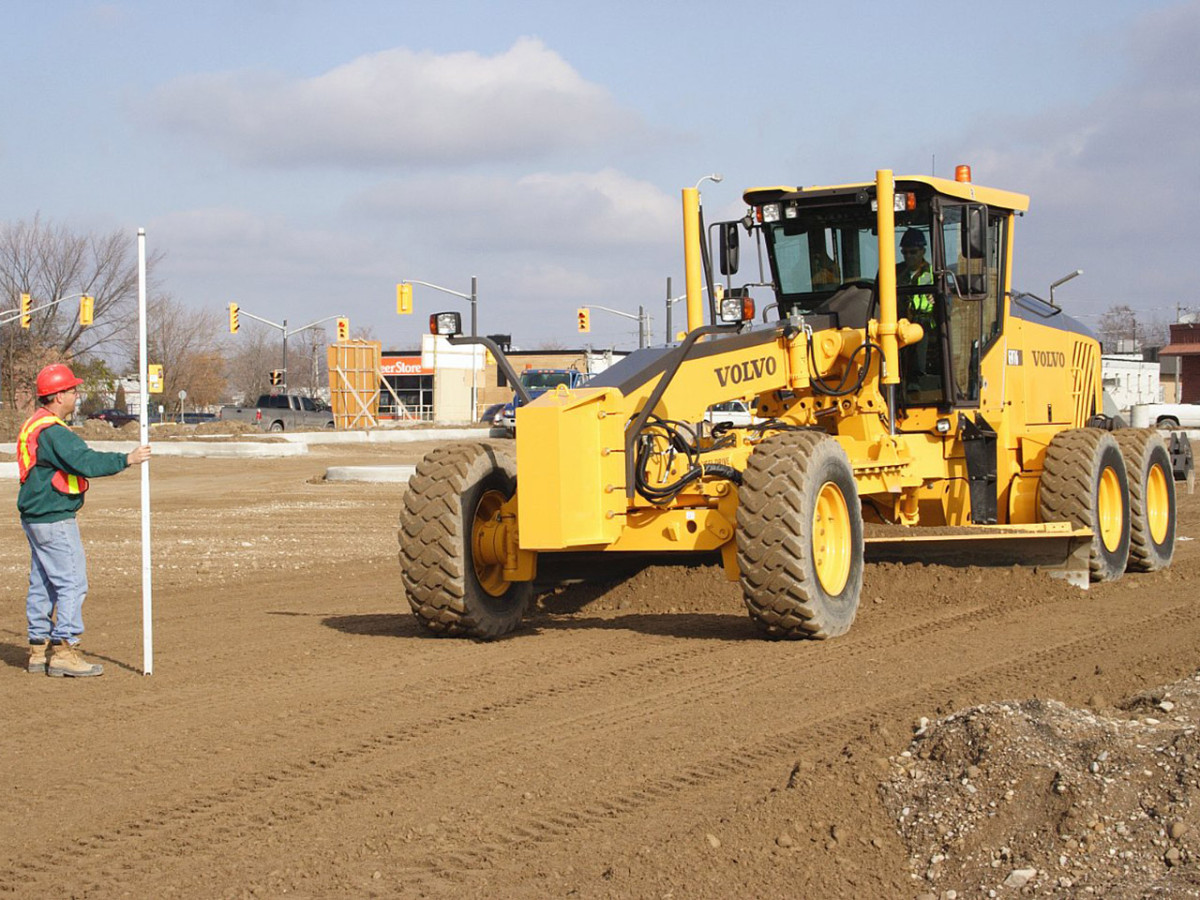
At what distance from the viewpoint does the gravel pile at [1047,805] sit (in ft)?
14.9

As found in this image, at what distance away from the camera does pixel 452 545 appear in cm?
904

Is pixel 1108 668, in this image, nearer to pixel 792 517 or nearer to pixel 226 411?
pixel 792 517

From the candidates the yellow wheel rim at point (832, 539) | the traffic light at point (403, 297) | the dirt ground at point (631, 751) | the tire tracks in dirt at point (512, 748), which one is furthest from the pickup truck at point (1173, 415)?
the tire tracks in dirt at point (512, 748)

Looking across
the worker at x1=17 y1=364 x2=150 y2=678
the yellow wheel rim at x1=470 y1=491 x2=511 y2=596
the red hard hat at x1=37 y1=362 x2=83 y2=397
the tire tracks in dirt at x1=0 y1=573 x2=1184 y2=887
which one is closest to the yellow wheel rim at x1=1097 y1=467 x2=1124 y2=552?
the tire tracks in dirt at x1=0 y1=573 x2=1184 y2=887

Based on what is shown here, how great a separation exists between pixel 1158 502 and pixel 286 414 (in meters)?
51.1

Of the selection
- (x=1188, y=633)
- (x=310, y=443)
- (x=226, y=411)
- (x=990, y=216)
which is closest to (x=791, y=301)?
(x=990, y=216)

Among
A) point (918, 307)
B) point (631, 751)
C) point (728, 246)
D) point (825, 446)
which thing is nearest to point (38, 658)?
point (631, 751)

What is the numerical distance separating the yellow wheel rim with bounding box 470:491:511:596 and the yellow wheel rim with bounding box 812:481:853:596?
2.06 meters

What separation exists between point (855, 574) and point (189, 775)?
15.6 feet

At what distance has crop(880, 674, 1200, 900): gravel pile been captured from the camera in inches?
179

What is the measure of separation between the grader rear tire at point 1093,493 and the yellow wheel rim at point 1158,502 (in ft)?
3.45

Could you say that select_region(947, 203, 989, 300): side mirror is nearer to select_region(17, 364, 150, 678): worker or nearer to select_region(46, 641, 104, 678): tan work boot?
select_region(17, 364, 150, 678): worker

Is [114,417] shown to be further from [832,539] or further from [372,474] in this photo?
[832,539]

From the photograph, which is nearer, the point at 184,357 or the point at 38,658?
the point at 38,658
